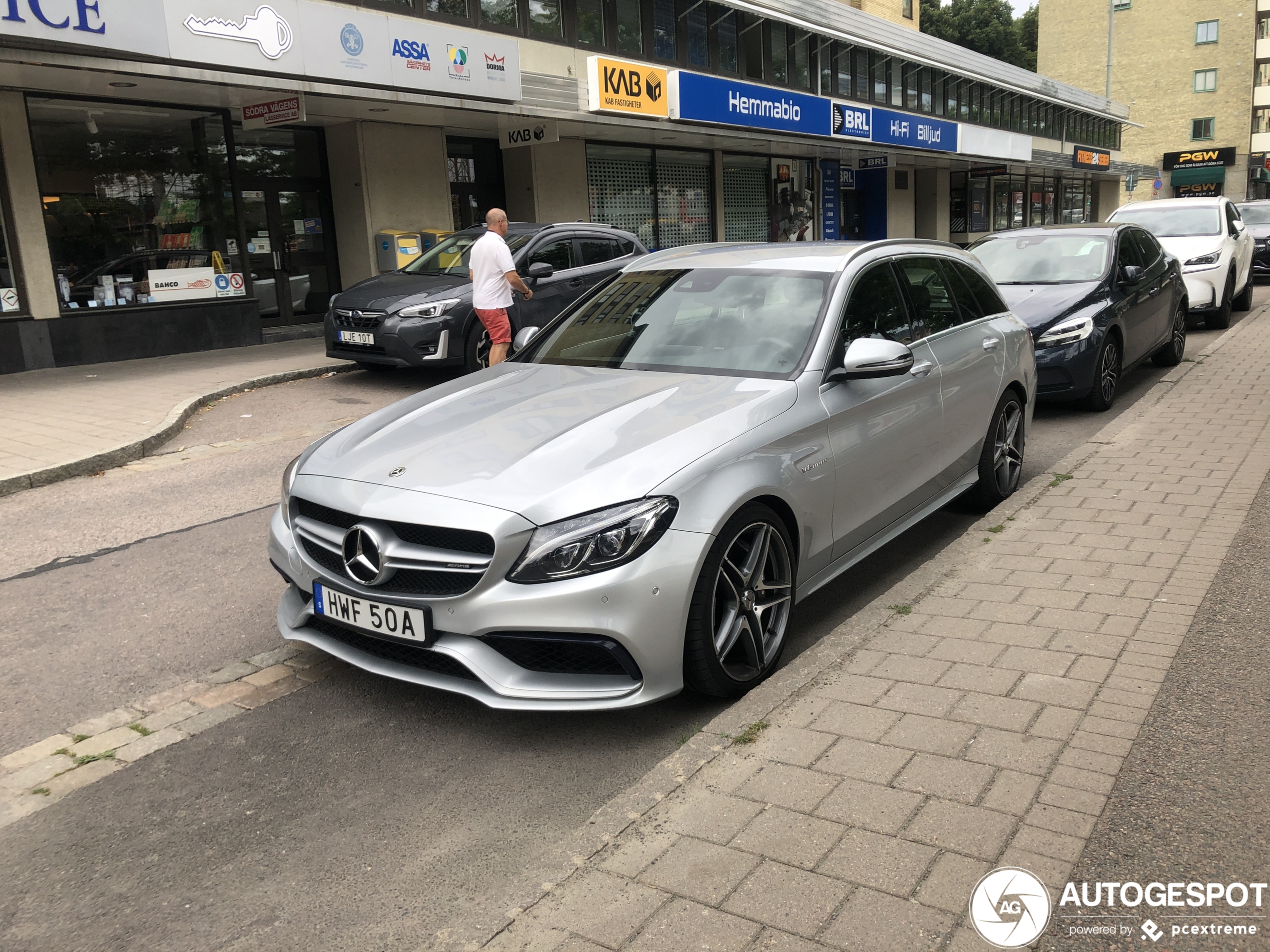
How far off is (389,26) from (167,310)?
16.0ft

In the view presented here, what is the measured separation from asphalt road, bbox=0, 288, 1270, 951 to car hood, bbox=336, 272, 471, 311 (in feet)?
18.7

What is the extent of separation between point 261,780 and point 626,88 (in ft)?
53.8

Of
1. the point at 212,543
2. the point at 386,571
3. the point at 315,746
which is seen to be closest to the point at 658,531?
the point at 386,571

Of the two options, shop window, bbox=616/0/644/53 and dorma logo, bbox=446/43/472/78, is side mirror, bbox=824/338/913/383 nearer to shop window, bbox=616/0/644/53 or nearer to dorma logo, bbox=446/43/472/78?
dorma logo, bbox=446/43/472/78

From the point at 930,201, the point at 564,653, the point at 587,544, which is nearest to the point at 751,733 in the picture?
the point at 564,653

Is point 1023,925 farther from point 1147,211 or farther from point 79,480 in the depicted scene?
point 1147,211

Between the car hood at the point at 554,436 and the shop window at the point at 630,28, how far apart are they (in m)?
17.5

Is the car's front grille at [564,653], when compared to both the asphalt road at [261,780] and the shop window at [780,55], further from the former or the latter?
the shop window at [780,55]

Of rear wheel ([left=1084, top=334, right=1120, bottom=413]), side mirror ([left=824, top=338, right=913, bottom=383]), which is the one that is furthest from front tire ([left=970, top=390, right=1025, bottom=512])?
rear wheel ([left=1084, top=334, right=1120, bottom=413])

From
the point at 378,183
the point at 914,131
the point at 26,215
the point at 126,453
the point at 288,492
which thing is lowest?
the point at 126,453

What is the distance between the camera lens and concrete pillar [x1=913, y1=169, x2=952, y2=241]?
34.5 m

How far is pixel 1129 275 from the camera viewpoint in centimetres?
900

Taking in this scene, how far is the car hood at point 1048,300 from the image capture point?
8570 mm

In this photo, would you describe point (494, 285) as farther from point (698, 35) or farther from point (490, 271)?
point (698, 35)
